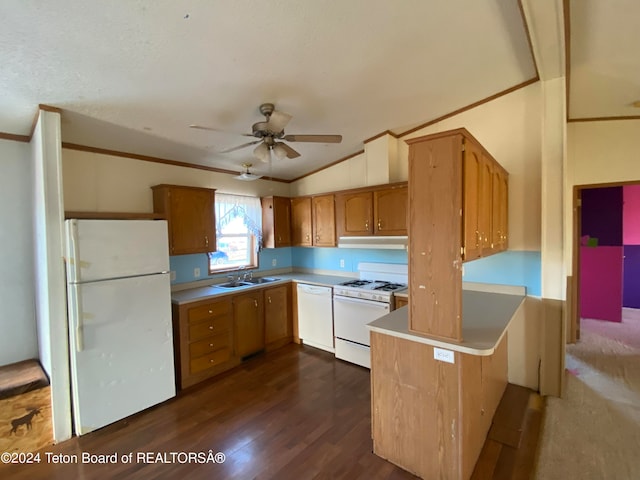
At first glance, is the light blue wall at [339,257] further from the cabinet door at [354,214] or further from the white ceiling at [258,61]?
the white ceiling at [258,61]

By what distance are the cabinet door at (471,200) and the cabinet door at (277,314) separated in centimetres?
262

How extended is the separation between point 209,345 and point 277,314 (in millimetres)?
992

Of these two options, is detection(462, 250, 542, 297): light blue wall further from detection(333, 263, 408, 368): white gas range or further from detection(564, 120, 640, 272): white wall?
detection(333, 263, 408, 368): white gas range

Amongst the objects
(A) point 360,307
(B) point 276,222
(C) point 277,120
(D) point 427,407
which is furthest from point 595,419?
(B) point 276,222

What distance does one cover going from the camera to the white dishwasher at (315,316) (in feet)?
12.3

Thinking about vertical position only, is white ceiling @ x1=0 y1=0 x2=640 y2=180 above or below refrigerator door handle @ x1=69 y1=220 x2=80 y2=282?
above

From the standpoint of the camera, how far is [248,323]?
365 cm

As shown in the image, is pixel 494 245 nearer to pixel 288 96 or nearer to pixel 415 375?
pixel 415 375

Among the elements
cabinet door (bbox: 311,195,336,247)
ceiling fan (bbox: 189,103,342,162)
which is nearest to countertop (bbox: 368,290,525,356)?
ceiling fan (bbox: 189,103,342,162)

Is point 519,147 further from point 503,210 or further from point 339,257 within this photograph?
point 339,257

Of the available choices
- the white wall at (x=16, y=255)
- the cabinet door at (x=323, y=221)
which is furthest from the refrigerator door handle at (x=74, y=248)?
the cabinet door at (x=323, y=221)

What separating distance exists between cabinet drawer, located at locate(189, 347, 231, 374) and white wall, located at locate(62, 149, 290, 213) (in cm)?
171

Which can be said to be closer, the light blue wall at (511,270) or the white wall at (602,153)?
the light blue wall at (511,270)

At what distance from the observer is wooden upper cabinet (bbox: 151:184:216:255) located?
3248 mm
